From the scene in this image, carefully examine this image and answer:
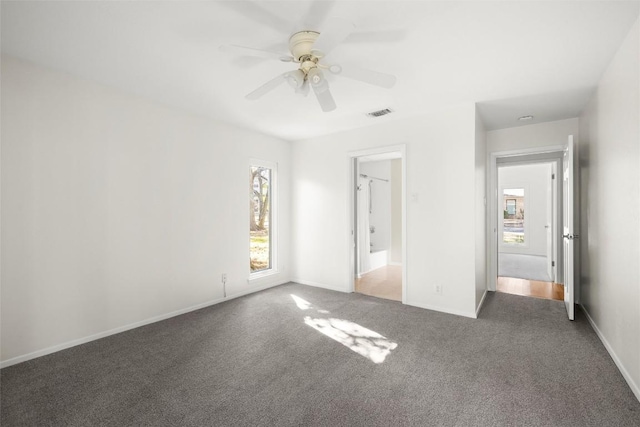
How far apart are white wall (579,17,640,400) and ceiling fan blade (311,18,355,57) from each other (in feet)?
6.55

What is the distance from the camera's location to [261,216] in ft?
16.0

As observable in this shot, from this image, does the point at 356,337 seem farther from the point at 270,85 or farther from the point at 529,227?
the point at 529,227

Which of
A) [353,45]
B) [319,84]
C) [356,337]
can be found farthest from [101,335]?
[353,45]

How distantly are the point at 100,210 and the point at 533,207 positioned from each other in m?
10.2

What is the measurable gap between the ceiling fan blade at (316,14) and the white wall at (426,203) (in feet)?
7.48

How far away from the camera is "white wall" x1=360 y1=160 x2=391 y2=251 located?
6.72 metres

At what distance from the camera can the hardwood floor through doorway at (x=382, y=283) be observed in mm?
4441

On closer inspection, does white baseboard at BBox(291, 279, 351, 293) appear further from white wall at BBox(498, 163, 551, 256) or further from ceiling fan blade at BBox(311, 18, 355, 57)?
white wall at BBox(498, 163, 551, 256)

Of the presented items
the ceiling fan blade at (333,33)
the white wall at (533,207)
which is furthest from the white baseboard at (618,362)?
the white wall at (533,207)

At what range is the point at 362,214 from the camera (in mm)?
5902

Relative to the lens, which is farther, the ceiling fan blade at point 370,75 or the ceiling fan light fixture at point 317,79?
the ceiling fan light fixture at point 317,79

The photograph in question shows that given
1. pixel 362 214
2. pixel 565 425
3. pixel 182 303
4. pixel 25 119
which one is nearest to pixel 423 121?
pixel 362 214

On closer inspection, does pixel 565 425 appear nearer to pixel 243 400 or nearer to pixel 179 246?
pixel 243 400

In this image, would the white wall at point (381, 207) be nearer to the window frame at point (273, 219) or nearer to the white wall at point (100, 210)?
the window frame at point (273, 219)
